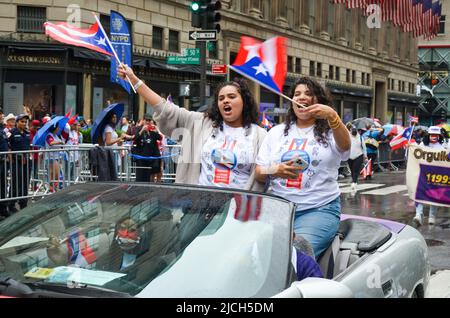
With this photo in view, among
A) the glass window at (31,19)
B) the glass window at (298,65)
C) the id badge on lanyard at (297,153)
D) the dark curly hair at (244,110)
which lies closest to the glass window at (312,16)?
the glass window at (298,65)

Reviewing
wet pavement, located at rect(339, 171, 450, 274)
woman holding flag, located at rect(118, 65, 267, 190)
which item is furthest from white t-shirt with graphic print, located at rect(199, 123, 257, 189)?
wet pavement, located at rect(339, 171, 450, 274)

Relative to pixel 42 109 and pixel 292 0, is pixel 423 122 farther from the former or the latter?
pixel 42 109

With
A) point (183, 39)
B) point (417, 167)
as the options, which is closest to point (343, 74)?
point (183, 39)

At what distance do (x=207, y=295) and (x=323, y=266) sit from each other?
156 centimetres

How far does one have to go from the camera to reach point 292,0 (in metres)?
42.2

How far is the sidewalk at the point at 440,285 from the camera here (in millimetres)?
6203

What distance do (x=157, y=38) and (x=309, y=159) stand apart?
80.7 feet

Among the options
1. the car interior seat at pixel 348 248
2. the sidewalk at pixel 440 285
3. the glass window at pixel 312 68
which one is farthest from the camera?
the glass window at pixel 312 68

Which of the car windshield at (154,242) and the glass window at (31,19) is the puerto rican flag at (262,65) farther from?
the glass window at (31,19)

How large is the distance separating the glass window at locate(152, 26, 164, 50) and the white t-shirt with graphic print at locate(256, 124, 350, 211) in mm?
23956

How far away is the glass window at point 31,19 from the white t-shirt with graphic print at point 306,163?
19950 mm

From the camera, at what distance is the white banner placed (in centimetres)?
1161

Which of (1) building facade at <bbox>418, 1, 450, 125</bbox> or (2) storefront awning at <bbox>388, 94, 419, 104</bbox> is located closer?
(2) storefront awning at <bbox>388, 94, 419, 104</bbox>

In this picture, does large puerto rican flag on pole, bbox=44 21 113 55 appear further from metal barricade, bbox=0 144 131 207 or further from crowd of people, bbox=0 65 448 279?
metal barricade, bbox=0 144 131 207
